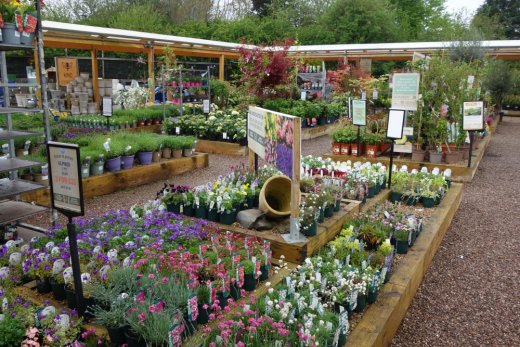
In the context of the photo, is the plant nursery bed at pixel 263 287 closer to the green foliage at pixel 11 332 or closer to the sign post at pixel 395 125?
the green foliage at pixel 11 332

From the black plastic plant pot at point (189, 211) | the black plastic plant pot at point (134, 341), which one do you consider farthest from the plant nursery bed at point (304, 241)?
the black plastic plant pot at point (134, 341)

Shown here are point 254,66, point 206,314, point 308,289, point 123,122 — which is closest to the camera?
point 206,314

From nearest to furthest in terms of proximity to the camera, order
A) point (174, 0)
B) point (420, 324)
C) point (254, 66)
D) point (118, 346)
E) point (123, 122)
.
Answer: point (118, 346), point (420, 324), point (123, 122), point (254, 66), point (174, 0)

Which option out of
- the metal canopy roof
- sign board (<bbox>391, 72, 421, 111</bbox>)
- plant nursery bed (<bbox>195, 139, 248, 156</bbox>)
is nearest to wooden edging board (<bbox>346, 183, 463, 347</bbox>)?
sign board (<bbox>391, 72, 421, 111</bbox>)

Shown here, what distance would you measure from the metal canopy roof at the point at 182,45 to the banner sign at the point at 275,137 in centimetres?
780

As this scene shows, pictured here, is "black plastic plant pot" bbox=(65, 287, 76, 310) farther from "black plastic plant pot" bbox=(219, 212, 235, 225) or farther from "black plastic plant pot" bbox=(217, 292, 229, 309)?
"black plastic plant pot" bbox=(219, 212, 235, 225)

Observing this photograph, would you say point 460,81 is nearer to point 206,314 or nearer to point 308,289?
point 308,289

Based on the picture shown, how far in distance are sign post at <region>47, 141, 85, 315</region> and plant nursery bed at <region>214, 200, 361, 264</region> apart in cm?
170

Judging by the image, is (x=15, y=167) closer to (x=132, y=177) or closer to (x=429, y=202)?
(x=132, y=177)

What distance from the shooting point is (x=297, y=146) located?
3514 millimetres

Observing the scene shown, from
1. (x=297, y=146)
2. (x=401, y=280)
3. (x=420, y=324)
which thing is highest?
(x=297, y=146)

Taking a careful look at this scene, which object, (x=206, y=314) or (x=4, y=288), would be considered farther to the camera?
(x=4, y=288)

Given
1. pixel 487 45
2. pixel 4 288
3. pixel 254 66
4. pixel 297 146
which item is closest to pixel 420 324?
pixel 297 146

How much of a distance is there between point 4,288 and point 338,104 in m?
13.0
